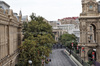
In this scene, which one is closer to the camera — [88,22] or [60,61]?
[88,22]

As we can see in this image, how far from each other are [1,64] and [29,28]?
34.6m

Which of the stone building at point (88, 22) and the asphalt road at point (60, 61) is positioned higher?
the stone building at point (88, 22)

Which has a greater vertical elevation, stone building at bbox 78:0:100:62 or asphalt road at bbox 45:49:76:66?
stone building at bbox 78:0:100:62

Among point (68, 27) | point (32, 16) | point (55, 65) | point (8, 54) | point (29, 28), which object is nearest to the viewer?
point (8, 54)

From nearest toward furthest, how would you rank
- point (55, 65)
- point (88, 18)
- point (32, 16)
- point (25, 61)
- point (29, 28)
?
point (25, 61), point (55, 65), point (88, 18), point (29, 28), point (32, 16)

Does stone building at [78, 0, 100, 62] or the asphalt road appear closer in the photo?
the asphalt road

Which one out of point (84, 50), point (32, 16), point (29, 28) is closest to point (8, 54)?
point (84, 50)

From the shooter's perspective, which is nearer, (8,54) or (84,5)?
(8,54)

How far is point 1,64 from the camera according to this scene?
64.8ft

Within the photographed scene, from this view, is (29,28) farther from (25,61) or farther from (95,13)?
(25,61)

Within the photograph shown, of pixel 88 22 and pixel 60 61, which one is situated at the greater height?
pixel 88 22

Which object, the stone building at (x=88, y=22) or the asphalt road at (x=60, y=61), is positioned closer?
the asphalt road at (x=60, y=61)

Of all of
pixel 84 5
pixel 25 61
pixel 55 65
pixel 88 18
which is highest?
pixel 84 5

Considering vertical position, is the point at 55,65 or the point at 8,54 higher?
the point at 8,54
